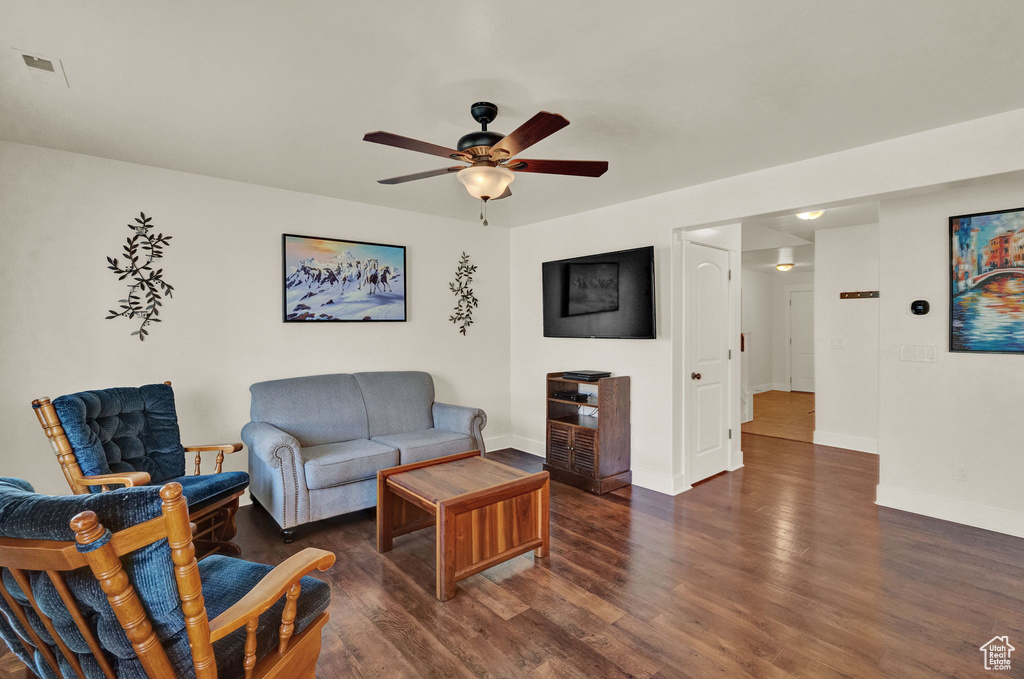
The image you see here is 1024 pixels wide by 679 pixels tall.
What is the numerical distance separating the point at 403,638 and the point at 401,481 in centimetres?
87

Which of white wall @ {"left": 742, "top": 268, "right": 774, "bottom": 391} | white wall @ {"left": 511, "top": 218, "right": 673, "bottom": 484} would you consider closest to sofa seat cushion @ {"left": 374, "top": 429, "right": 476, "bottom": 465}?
white wall @ {"left": 511, "top": 218, "right": 673, "bottom": 484}

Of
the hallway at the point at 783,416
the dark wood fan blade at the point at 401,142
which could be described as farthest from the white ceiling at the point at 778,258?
the dark wood fan blade at the point at 401,142

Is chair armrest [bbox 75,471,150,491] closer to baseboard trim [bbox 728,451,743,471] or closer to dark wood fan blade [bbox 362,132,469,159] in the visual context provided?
dark wood fan blade [bbox 362,132,469,159]

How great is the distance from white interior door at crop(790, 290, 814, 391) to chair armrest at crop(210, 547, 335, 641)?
951 centimetres

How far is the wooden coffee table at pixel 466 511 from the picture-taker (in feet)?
7.98

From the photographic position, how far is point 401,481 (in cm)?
284

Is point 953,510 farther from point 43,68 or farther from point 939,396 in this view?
point 43,68

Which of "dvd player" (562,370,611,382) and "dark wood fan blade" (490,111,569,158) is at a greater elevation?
"dark wood fan blade" (490,111,569,158)

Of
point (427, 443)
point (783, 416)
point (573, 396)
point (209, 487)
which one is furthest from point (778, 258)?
point (209, 487)

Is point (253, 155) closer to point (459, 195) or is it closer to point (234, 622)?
point (459, 195)

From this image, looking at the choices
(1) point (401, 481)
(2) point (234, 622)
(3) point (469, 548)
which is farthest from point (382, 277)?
(2) point (234, 622)

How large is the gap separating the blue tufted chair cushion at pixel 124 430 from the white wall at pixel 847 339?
607 cm

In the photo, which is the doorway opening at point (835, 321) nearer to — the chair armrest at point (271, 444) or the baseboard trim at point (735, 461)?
the baseboard trim at point (735, 461)

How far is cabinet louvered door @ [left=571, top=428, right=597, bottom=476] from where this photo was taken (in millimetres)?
3990
